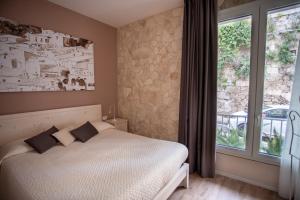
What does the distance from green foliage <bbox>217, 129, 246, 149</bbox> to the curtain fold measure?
0.52 m

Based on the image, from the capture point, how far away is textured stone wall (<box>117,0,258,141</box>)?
2.88m

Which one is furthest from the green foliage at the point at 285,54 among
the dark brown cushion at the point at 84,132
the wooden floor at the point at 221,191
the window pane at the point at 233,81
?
the dark brown cushion at the point at 84,132

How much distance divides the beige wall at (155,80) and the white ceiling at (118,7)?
16 cm

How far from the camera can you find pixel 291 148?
1.87m

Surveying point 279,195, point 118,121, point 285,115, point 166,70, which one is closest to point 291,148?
point 285,115

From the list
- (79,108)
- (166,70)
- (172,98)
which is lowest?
(79,108)

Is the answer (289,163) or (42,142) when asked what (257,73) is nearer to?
(289,163)

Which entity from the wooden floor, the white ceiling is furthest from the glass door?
the white ceiling

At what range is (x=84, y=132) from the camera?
8.02 feet

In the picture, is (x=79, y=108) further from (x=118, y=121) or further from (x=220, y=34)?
(x=220, y=34)

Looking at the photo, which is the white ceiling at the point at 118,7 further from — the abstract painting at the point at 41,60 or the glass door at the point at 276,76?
the glass door at the point at 276,76

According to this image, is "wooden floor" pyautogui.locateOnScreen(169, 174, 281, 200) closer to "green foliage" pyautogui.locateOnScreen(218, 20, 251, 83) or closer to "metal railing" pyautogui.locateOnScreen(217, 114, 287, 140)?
"metal railing" pyautogui.locateOnScreen(217, 114, 287, 140)

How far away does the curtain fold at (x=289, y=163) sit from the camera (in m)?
1.82

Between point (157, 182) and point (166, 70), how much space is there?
2038 mm
